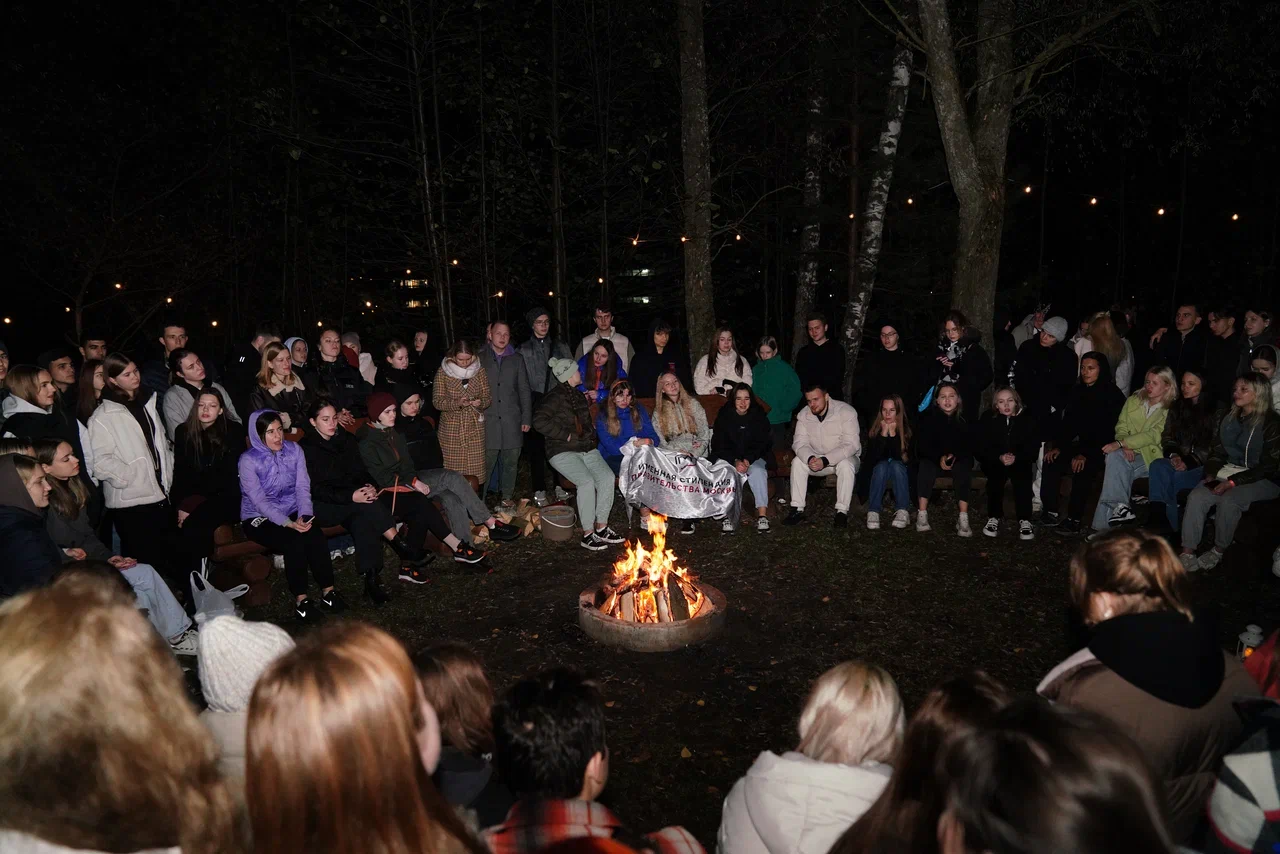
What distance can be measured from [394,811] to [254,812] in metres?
0.28

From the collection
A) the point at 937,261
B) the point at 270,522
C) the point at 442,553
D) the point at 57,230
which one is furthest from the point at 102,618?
the point at 57,230

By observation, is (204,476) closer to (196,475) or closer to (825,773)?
(196,475)

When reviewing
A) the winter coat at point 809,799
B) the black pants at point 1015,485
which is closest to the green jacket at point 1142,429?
the black pants at point 1015,485

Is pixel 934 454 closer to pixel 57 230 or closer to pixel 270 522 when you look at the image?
pixel 270 522

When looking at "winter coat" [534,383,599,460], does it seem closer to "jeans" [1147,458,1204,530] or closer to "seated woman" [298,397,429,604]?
"seated woman" [298,397,429,604]

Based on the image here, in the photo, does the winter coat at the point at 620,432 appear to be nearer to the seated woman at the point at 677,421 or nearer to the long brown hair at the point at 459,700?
the seated woman at the point at 677,421

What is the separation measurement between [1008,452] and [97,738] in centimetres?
832

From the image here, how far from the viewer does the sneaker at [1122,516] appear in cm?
824

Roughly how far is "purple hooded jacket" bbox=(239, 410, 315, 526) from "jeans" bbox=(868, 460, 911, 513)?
538 centimetres

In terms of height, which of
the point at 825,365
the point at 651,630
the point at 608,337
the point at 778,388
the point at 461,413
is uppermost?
the point at 608,337

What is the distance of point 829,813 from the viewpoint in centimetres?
258

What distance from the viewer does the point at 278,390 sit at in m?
7.89

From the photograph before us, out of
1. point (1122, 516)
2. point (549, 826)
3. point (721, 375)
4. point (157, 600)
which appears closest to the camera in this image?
point (549, 826)

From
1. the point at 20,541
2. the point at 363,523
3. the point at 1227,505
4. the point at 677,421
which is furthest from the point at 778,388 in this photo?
the point at 20,541
